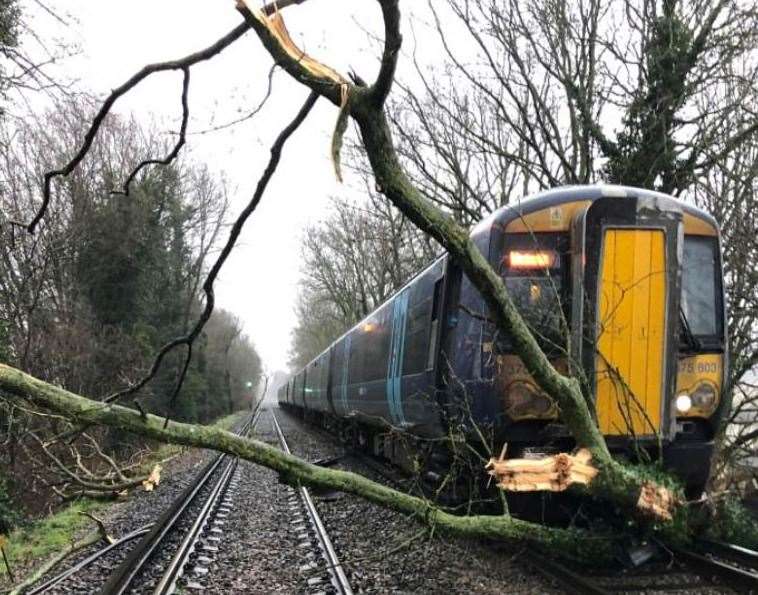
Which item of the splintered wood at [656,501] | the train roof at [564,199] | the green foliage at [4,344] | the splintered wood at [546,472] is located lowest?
the splintered wood at [656,501]

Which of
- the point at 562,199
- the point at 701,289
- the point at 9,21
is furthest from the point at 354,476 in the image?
the point at 9,21

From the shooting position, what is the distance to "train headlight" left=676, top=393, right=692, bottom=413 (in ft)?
18.8

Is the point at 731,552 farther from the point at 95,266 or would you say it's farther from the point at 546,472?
the point at 95,266

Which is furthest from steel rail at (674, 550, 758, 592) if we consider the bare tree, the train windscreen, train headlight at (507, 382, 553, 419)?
the bare tree

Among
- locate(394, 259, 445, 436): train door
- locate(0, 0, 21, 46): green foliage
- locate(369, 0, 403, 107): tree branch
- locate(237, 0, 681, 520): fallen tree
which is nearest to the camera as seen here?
locate(369, 0, 403, 107): tree branch

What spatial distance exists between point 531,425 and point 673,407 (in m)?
1.13

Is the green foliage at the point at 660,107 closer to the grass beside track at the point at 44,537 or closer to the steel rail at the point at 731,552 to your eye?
the steel rail at the point at 731,552

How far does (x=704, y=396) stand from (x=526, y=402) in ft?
5.15

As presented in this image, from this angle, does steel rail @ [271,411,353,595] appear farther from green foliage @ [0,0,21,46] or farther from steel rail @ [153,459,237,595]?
green foliage @ [0,0,21,46]

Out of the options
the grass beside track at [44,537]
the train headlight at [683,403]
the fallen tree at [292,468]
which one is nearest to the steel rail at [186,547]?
the grass beside track at [44,537]

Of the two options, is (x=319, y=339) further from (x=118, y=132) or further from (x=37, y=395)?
(x=37, y=395)

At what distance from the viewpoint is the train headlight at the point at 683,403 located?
5723mm

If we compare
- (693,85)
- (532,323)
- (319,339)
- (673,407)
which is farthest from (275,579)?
(319,339)

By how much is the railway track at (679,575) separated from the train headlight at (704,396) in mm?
1118
